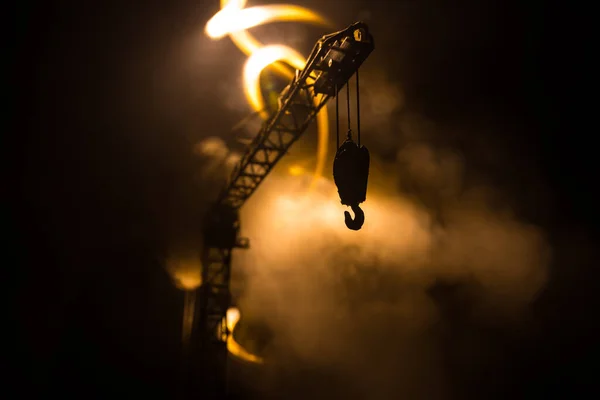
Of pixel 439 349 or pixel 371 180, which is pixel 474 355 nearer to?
pixel 439 349

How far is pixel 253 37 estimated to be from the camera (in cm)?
1026

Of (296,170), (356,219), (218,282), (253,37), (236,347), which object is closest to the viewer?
(356,219)

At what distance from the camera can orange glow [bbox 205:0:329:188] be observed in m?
9.56

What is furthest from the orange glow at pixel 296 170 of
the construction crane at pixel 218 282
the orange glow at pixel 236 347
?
the orange glow at pixel 236 347

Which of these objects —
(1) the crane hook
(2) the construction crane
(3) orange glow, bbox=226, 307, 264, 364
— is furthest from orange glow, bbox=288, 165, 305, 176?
(1) the crane hook

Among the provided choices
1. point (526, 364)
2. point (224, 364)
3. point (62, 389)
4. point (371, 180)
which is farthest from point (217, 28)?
point (526, 364)

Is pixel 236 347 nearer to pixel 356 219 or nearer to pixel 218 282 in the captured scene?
pixel 218 282

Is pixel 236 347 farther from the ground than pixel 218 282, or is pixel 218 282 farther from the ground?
pixel 218 282

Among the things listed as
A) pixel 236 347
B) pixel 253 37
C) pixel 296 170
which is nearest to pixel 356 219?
pixel 253 37

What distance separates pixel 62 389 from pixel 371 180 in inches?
348

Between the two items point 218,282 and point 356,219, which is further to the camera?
point 218,282

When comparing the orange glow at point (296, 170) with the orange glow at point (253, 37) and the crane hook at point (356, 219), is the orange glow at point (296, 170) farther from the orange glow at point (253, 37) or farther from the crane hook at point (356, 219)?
the crane hook at point (356, 219)

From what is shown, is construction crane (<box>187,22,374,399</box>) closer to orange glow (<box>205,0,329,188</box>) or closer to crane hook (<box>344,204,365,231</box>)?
orange glow (<box>205,0,329,188</box>)

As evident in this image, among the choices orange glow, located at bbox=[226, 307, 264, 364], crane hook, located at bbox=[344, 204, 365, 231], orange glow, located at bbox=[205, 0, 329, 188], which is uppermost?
orange glow, located at bbox=[205, 0, 329, 188]
